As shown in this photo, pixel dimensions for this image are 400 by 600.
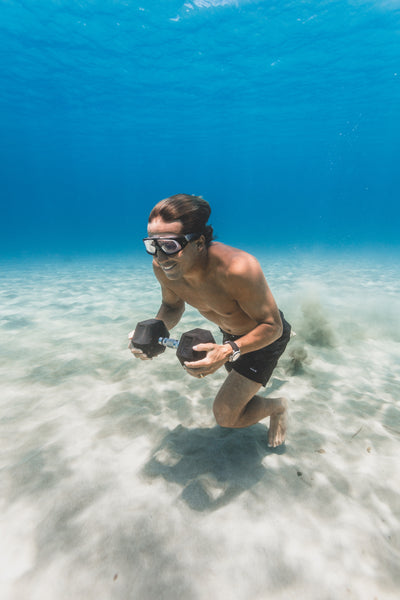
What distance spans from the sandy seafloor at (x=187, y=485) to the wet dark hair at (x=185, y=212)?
6.65ft

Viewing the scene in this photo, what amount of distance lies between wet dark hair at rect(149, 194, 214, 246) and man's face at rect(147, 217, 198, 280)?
41 mm

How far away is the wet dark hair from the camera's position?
2.22 m

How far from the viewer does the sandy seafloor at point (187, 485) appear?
5.08 feet

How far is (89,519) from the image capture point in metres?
1.87

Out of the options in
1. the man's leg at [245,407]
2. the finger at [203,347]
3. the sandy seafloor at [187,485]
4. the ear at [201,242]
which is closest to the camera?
the sandy seafloor at [187,485]

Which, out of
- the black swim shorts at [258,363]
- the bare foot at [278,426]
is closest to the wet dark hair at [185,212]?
the black swim shorts at [258,363]

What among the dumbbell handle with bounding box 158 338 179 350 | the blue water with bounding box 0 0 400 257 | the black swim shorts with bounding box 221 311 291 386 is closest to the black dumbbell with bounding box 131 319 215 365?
the dumbbell handle with bounding box 158 338 179 350

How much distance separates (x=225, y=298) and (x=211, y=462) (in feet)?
4.74

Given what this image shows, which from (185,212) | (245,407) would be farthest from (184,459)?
(185,212)

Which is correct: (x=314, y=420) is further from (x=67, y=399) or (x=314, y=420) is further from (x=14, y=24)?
(x=14, y=24)

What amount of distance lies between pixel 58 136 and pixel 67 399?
6802 centimetres

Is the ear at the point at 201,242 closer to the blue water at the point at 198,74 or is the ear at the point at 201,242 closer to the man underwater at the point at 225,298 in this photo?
the man underwater at the point at 225,298

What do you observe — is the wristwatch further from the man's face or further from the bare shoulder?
the man's face

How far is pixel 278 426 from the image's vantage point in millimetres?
2758
